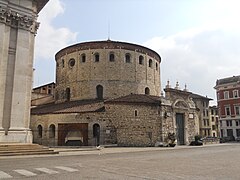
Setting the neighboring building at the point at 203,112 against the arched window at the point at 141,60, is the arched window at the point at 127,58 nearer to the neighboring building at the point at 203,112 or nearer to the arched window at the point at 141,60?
the arched window at the point at 141,60

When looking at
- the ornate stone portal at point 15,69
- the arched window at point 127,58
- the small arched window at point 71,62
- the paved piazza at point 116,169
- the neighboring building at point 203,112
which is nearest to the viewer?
the paved piazza at point 116,169

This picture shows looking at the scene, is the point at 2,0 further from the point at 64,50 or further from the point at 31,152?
the point at 64,50

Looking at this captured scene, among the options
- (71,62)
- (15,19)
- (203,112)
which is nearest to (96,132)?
(71,62)

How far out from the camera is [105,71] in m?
33.9

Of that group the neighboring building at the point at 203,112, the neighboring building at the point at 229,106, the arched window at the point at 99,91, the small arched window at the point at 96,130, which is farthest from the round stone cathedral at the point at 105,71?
the neighboring building at the point at 203,112

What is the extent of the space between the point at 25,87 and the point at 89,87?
15811mm

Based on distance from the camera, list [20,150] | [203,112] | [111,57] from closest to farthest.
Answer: [20,150] < [111,57] < [203,112]

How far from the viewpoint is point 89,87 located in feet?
111

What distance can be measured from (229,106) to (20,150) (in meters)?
45.3

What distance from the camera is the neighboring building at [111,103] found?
→ 89.2 feet

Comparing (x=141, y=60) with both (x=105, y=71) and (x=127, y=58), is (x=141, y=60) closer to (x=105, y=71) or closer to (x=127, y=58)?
(x=127, y=58)

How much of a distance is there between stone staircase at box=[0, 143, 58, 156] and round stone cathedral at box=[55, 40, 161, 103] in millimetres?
17477

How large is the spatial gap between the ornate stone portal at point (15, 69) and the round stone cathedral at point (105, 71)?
50.0 feet

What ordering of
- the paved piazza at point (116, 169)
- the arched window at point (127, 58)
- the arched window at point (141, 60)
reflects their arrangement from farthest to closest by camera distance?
the arched window at point (141, 60) → the arched window at point (127, 58) → the paved piazza at point (116, 169)
